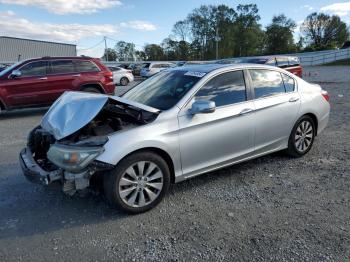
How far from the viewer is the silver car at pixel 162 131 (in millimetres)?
3639

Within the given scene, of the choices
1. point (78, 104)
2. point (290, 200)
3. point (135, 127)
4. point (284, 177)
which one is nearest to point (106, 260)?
point (135, 127)

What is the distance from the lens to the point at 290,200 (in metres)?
4.12

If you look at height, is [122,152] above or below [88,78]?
below

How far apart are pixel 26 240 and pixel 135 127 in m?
1.59

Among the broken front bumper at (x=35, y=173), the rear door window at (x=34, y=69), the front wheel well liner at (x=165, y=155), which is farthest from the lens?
the rear door window at (x=34, y=69)

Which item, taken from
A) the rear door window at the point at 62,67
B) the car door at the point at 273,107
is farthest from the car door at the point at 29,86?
the car door at the point at 273,107

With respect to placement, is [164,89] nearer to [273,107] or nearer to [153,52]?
[273,107]

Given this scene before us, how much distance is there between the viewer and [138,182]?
12.5 feet

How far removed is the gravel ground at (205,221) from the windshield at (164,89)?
3.84 feet

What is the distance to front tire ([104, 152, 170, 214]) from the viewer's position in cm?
366

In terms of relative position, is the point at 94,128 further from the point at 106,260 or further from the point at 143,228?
the point at 106,260

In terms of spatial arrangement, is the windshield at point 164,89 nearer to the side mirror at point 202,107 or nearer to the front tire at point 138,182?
the side mirror at point 202,107

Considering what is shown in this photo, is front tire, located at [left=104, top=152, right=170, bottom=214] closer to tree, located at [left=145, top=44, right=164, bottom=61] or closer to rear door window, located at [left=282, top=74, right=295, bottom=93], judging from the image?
rear door window, located at [left=282, top=74, right=295, bottom=93]

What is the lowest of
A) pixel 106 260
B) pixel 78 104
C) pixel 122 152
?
pixel 106 260
